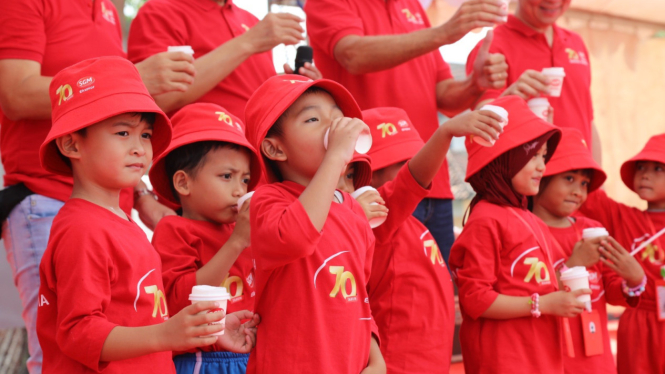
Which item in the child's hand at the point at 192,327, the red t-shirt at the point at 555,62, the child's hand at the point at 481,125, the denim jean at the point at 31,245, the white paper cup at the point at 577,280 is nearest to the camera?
the child's hand at the point at 192,327

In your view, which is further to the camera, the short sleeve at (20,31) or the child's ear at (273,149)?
the short sleeve at (20,31)

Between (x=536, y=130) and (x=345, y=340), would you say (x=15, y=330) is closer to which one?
(x=345, y=340)

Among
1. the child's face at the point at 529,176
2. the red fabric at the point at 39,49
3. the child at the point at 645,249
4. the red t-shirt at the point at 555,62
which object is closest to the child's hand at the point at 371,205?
the child's face at the point at 529,176

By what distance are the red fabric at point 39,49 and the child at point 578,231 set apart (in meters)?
2.20

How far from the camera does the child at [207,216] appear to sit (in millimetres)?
2342

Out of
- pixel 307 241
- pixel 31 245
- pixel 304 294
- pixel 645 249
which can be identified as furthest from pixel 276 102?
pixel 645 249

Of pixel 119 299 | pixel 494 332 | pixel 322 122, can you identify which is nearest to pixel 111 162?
pixel 119 299

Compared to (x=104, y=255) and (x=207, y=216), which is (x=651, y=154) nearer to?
(x=207, y=216)

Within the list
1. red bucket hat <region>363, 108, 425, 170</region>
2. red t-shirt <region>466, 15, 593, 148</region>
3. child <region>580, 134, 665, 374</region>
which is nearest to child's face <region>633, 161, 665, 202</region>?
child <region>580, 134, 665, 374</region>

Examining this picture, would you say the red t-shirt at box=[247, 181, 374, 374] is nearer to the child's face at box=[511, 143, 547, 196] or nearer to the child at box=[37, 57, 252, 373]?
the child at box=[37, 57, 252, 373]

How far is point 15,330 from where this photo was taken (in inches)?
163

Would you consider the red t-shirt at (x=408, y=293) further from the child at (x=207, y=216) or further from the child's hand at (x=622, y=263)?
the child's hand at (x=622, y=263)

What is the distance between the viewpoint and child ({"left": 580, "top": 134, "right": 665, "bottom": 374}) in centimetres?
364

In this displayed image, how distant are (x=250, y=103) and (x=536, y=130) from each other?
1394mm
